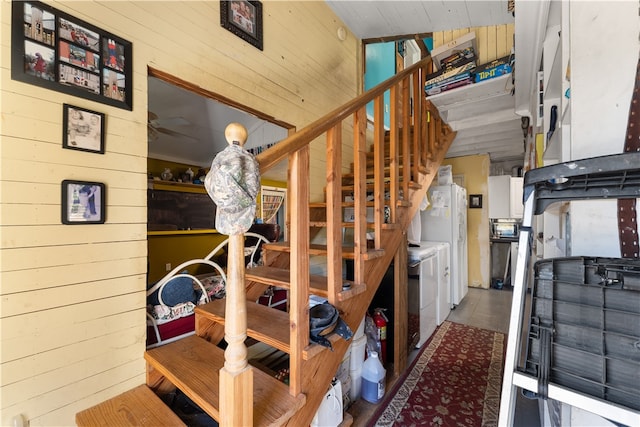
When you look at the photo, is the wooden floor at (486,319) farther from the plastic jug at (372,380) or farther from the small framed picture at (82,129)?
the small framed picture at (82,129)

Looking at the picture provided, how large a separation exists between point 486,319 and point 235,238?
12.0 feet

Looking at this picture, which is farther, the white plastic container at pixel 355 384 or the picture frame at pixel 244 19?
the white plastic container at pixel 355 384

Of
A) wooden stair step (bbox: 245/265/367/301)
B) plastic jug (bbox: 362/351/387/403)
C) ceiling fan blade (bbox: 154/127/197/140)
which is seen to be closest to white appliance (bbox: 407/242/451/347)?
plastic jug (bbox: 362/351/387/403)

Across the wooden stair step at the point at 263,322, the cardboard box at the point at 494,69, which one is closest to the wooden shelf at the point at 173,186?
the wooden stair step at the point at 263,322

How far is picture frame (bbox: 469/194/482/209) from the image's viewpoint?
4.57 metres

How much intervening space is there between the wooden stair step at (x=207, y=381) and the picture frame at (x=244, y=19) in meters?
2.00

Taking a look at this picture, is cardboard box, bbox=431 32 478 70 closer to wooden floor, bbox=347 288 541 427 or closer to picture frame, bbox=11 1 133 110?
picture frame, bbox=11 1 133 110

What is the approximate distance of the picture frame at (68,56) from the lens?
1040mm

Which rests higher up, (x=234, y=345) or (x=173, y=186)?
(x=173, y=186)

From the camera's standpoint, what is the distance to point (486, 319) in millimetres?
3322

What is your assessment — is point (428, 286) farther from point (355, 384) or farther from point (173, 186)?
point (173, 186)

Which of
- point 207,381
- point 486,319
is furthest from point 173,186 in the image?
point 486,319

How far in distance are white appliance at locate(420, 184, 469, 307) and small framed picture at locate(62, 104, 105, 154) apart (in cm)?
354

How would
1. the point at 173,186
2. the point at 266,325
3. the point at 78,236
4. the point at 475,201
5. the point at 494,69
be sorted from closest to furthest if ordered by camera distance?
the point at 78,236, the point at 266,325, the point at 494,69, the point at 173,186, the point at 475,201
